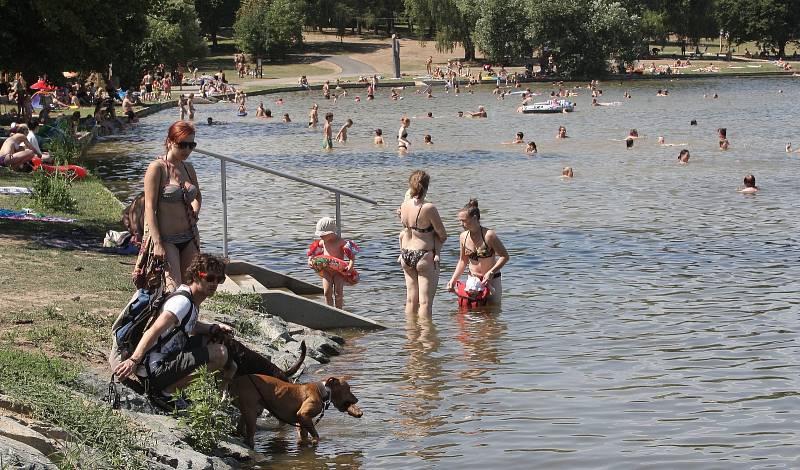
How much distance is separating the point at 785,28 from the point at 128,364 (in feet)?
353

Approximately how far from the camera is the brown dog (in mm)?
8477

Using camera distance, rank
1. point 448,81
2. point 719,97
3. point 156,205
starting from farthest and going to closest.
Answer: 1. point 448,81
2. point 719,97
3. point 156,205

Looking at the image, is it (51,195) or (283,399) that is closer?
(283,399)

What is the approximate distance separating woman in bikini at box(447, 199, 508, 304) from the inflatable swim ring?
4.22 feet

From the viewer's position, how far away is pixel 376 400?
410 inches

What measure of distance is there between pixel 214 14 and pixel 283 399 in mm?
101572

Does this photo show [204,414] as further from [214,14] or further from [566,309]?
[214,14]

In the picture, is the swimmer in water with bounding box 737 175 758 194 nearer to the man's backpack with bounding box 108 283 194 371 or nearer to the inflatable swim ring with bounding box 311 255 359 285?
the inflatable swim ring with bounding box 311 255 359 285

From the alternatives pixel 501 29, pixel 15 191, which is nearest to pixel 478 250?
pixel 15 191

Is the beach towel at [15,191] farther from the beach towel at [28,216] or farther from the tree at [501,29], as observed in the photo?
the tree at [501,29]

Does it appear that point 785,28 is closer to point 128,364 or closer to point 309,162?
point 309,162

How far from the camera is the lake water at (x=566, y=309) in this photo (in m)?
9.30

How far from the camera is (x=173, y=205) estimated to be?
31.4 feet

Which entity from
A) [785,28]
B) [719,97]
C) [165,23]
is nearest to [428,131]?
[719,97]
